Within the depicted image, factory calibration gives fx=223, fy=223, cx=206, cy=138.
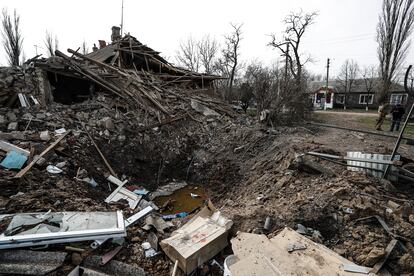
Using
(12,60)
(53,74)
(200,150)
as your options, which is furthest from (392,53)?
(12,60)

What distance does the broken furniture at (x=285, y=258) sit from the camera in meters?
2.28

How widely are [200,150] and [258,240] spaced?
510 cm

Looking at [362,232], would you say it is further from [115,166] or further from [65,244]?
[115,166]

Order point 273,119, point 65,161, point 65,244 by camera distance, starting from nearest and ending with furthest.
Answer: point 65,244
point 65,161
point 273,119

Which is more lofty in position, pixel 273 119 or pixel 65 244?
pixel 273 119

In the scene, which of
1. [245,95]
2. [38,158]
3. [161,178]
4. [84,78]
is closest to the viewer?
[38,158]

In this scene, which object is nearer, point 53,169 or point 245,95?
point 53,169

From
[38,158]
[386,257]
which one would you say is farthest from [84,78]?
[386,257]

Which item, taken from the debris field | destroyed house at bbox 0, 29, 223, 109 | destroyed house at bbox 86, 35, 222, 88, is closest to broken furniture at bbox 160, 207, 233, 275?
the debris field

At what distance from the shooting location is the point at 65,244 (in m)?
2.65

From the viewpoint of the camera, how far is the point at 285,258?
2.46 m

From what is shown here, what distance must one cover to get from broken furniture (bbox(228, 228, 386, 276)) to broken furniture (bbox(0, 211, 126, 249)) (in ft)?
4.98

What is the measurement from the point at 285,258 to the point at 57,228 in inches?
107

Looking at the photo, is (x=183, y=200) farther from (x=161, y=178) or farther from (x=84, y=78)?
(x=84, y=78)
